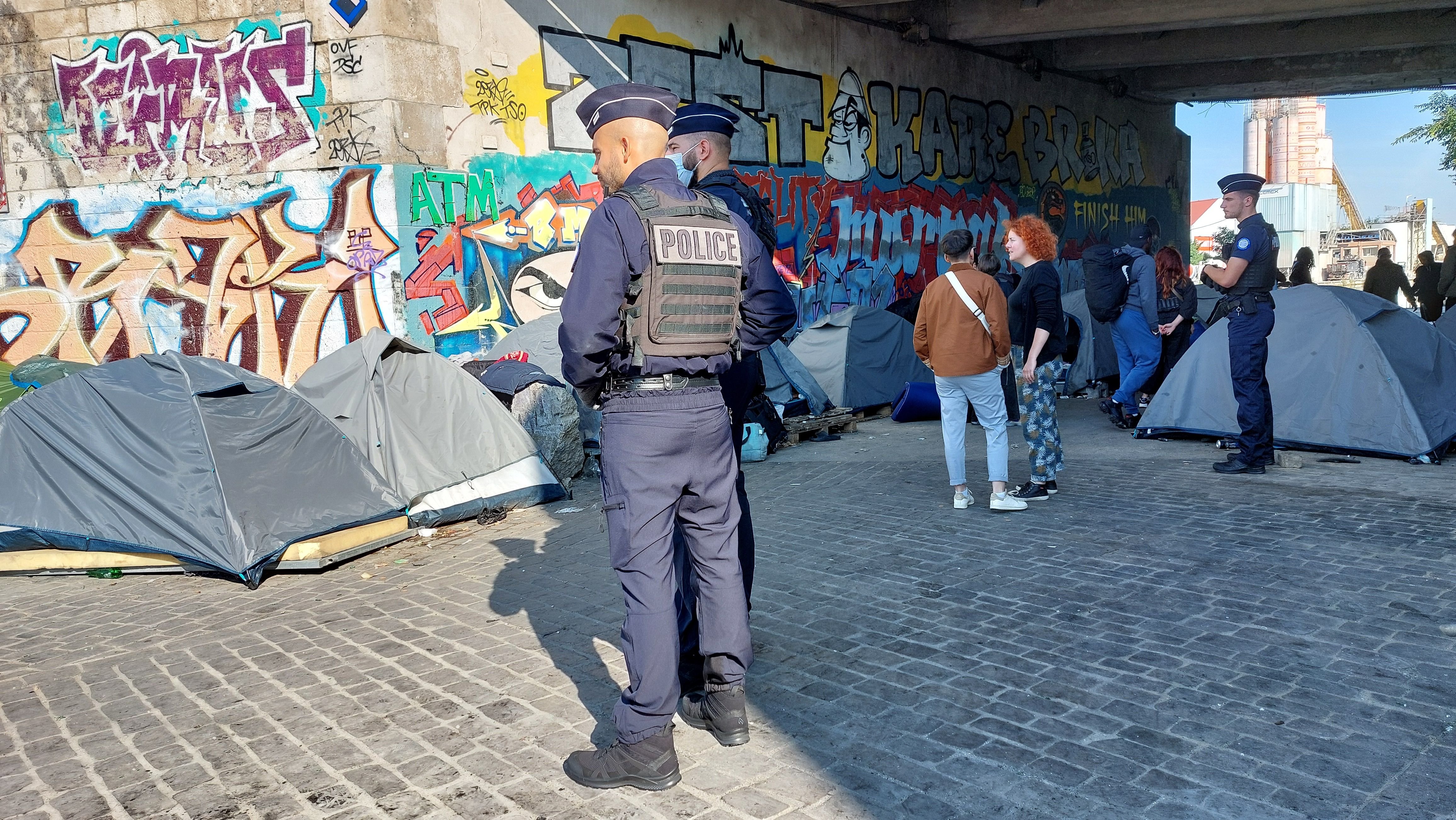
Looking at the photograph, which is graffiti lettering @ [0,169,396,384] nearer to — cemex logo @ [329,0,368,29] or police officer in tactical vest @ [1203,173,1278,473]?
cemex logo @ [329,0,368,29]

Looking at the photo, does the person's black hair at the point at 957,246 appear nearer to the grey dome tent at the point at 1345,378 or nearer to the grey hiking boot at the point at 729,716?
the grey dome tent at the point at 1345,378

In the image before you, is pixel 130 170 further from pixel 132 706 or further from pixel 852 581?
pixel 852 581

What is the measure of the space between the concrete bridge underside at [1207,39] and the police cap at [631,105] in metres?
11.9

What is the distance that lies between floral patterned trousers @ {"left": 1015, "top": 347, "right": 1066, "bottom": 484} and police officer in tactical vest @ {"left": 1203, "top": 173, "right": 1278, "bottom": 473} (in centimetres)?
137

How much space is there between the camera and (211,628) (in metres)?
5.18

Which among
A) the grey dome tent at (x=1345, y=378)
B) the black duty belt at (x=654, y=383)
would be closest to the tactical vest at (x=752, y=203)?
the black duty belt at (x=654, y=383)

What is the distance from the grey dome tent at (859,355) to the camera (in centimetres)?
1162

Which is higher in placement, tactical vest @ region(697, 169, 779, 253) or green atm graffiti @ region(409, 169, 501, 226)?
green atm graffiti @ region(409, 169, 501, 226)

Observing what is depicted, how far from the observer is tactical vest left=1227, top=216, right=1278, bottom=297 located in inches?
298

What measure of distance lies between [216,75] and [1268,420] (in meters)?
9.85

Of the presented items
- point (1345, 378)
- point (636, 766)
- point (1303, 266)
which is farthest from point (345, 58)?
point (1303, 266)

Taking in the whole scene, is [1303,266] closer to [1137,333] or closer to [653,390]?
[1137,333]

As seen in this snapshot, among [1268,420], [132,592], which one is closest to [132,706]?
[132,592]

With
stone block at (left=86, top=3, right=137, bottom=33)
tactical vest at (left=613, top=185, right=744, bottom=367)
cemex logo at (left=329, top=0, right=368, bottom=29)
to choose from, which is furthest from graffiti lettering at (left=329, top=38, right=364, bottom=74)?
tactical vest at (left=613, top=185, right=744, bottom=367)
